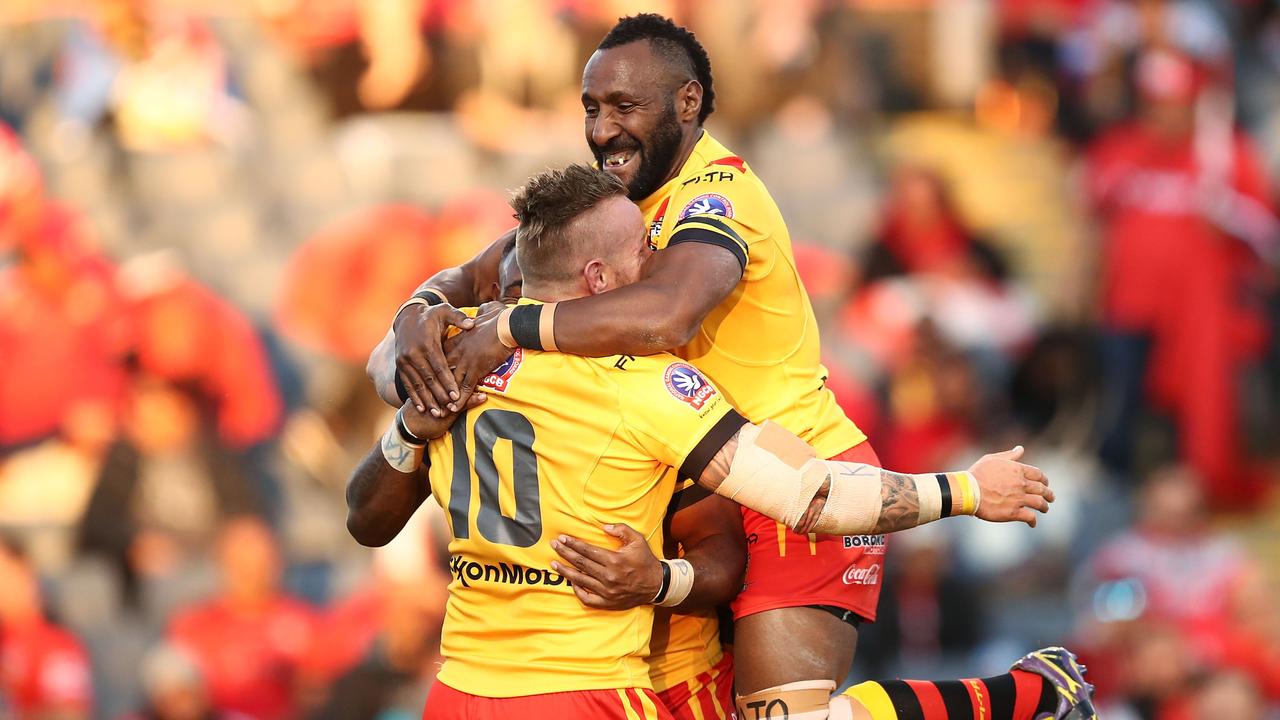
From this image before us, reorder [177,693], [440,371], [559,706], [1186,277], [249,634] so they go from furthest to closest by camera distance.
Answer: [1186,277], [249,634], [177,693], [440,371], [559,706]

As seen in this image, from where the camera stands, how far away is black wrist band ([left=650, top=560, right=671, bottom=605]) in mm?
4195

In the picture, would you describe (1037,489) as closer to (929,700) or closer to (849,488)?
(849,488)

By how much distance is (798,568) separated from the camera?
4715 millimetres

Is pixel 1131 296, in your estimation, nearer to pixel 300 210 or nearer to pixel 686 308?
pixel 300 210

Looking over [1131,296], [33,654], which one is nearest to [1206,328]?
[1131,296]

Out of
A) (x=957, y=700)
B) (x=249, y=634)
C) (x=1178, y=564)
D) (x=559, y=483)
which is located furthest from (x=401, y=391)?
(x=1178, y=564)

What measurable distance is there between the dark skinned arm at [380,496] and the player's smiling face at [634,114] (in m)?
1.06

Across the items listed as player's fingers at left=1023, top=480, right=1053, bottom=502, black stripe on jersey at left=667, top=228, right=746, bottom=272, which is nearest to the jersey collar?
black stripe on jersey at left=667, top=228, right=746, bottom=272

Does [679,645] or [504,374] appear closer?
[504,374]

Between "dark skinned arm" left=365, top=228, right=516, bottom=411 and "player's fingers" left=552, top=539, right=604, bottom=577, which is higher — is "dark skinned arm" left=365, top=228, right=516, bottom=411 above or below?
above

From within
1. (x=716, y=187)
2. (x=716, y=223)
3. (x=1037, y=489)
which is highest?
(x=716, y=187)

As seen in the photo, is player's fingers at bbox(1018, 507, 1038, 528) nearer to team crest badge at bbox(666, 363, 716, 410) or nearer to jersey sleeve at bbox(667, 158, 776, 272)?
team crest badge at bbox(666, 363, 716, 410)

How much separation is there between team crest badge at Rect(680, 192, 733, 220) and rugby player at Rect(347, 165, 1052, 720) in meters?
0.30

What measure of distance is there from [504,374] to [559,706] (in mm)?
836
